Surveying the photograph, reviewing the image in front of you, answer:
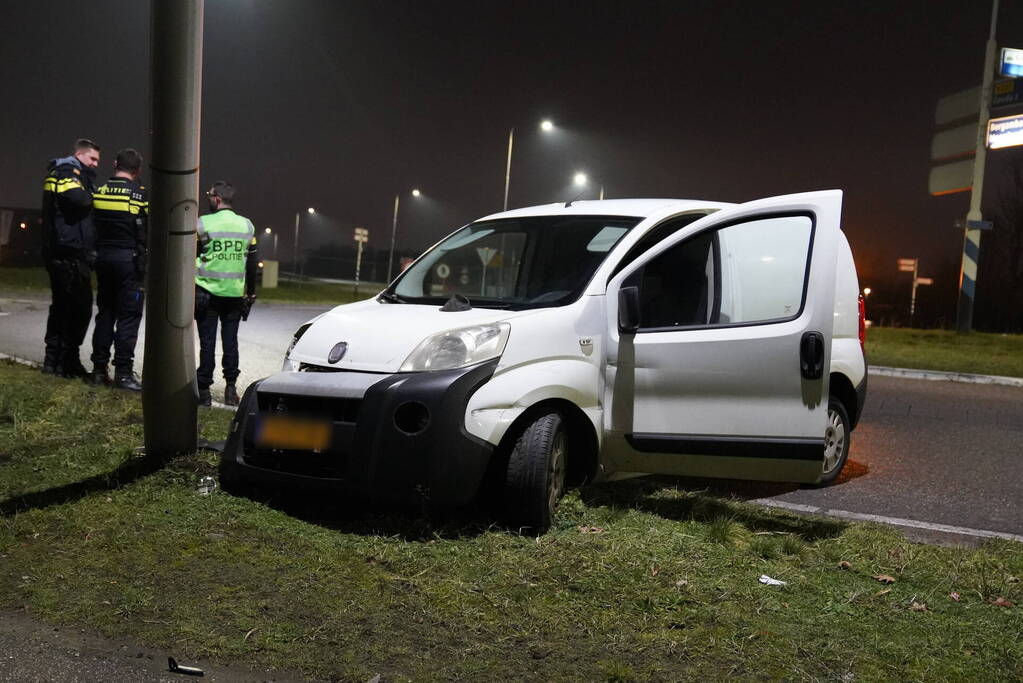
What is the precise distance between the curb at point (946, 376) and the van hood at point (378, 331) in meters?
10.9

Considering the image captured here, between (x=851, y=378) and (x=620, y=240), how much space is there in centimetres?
222

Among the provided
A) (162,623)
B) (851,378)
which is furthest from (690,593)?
(851,378)

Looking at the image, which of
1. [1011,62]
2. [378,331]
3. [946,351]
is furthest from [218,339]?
[1011,62]

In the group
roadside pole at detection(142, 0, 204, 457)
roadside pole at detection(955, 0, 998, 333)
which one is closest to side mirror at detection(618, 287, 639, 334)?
roadside pole at detection(142, 0, 204, 457)

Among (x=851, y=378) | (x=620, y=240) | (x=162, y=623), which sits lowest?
(x=162, y=623)

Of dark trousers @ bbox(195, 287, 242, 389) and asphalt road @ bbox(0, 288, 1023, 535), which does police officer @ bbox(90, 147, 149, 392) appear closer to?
dark trousers @ bbox(195, 287, 242, 389)

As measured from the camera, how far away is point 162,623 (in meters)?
3.75

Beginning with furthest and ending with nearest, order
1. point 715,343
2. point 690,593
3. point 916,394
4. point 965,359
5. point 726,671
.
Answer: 1. point 965,359
2. point 916,394
3. point 715,343
4. point 690,593
5. point 726,671

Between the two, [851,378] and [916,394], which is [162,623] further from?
[916,394]

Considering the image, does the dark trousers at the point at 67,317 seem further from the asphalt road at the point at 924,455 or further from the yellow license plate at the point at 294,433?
the yellow license plate at the point at 294,433

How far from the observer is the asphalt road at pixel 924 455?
642cm

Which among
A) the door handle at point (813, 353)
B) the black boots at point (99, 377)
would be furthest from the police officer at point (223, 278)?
the door handle at point (813, 353)

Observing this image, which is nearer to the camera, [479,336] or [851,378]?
[479,336]

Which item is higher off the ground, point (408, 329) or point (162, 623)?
point (408, 329)
